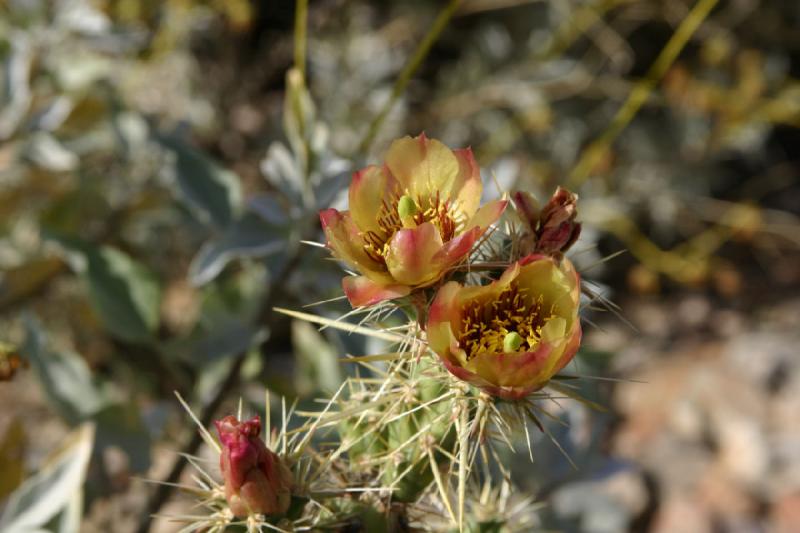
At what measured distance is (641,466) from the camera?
2154 mm

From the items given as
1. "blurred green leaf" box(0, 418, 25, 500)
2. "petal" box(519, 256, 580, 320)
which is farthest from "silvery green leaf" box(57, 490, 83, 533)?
"petal" box(519, 256, 580, 320)

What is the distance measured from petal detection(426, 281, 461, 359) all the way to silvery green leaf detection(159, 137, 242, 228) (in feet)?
2.59

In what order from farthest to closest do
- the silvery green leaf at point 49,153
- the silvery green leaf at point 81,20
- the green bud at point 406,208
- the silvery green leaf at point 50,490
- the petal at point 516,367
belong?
the silvery green leaf at point 81,20
the silvery green leaf at point 49,153
the silvery green leaf at point 50,490
the green bud at point 406,208
the petal at point 516,367

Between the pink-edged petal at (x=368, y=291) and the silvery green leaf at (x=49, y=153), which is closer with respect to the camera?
the pink-edged petal at (x=368, y=291)

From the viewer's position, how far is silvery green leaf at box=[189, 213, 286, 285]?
1313 millimetres

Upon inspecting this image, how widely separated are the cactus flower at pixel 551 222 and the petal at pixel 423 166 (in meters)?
0.07

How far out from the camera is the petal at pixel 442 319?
73 cm

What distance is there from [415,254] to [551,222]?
6.2 inches

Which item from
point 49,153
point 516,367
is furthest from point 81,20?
point 516,367

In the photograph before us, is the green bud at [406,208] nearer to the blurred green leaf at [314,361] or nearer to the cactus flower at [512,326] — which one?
the cactus flower at [512,326]

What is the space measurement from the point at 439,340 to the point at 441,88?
6.61 ft

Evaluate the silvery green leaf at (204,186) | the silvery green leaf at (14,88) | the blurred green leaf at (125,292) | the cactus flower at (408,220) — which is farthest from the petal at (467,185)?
the silvery green leaf at (14,88)

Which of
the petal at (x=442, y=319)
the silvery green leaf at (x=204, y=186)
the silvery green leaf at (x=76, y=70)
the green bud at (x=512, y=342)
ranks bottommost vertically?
the silvery green leaf at (x=204, y=186)

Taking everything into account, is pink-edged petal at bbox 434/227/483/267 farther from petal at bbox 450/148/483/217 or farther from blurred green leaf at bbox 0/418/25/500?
blurred green leaf at bbox 0/418/25/500
